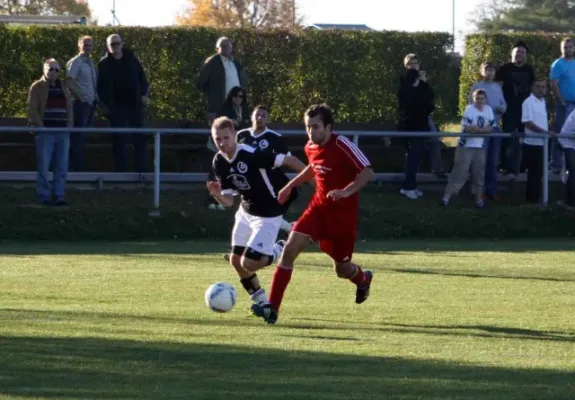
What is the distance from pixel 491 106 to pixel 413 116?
1.22m

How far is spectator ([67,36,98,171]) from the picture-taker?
20188 mm

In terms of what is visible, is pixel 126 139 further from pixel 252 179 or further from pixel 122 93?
pixel 252 179

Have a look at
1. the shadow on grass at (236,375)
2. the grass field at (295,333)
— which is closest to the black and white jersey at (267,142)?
the grass field at (295,333)

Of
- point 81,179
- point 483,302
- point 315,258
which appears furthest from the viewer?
point 81,179

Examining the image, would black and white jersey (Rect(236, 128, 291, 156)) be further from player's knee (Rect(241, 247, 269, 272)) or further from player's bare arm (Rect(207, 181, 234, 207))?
player's knee (Rect(241, 247, 269, 272))

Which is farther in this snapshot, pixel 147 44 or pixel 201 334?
pixel 147 44

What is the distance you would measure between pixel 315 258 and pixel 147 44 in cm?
806

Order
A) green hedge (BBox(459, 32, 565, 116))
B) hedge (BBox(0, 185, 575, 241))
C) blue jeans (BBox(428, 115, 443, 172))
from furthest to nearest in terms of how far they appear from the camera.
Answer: green hedge (BBox(459, 32, 565, 116)) → blue jeans (BBox(428, 115, 443, 172)) → hedge (BBox(0, 185, 575, 241))

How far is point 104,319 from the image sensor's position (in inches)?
432

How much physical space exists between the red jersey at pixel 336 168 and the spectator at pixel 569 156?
10.1 m

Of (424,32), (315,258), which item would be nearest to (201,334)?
(315,258)

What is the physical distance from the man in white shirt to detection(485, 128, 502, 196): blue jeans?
1.52ft

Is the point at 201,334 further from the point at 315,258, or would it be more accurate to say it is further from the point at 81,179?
the point at 81,179

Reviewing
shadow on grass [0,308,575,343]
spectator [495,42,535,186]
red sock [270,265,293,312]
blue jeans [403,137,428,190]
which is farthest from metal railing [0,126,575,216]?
red sock [270,265,293,312]
